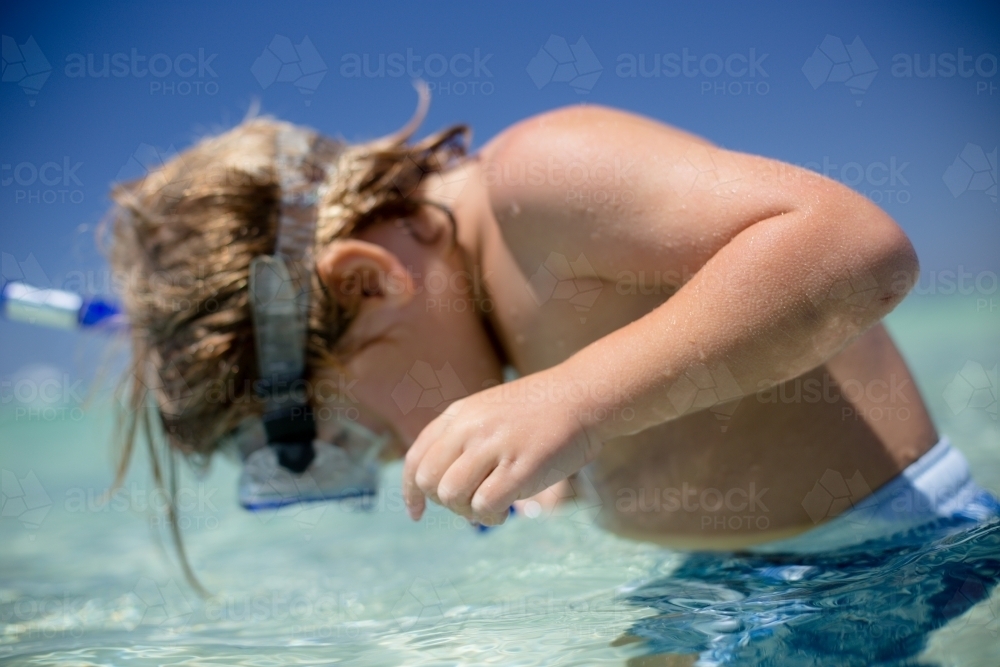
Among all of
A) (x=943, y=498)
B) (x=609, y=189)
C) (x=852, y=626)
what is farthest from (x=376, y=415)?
(x=943, y=498)

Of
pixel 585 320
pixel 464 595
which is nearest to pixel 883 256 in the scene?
pixel 585 320

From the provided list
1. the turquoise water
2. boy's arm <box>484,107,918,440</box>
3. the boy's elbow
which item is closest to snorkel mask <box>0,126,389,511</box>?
the turquoise water

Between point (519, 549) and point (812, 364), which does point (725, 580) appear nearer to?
point (812, 364)

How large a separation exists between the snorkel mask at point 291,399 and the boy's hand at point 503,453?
0.57 meters

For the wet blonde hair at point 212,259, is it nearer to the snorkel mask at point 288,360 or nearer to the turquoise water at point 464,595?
the snorkel mask at point 288,360

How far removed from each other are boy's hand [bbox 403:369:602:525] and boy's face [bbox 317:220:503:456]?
1.53 ft

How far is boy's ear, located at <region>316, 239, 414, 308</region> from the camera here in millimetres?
1660

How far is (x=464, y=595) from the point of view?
1.69 metres

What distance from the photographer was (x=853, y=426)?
1582 millimetres

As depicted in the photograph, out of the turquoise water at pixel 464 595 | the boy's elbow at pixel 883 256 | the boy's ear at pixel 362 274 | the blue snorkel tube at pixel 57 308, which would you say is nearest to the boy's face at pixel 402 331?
the boy's ear at pixel 362 274

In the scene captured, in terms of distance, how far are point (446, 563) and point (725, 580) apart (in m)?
1.03

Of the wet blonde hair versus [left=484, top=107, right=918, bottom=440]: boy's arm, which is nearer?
[left=484, top=107, right=918, bottom=440]: boy's arm

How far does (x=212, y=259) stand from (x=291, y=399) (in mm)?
338

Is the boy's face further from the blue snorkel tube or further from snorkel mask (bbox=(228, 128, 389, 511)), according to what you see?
the blue snorkel tube
